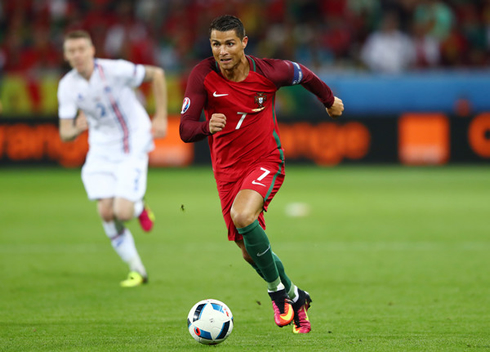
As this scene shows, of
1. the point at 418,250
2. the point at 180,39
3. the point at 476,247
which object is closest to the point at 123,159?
the point at 418,250

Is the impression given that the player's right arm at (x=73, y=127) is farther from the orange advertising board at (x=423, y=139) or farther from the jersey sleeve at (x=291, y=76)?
the orange advertising board at (x=423, y=139)

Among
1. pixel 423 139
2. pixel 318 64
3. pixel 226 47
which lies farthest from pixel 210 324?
pixel 318 64

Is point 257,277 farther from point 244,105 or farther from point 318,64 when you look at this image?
point 318,64

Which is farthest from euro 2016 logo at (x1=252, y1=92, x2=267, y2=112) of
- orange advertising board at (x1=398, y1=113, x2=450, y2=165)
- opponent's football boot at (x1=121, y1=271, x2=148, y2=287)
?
orange advertising board at (x1=398, y1=113, x2=450, y2=165)

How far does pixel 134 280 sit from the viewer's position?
279 inches

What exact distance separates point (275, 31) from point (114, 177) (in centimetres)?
1255

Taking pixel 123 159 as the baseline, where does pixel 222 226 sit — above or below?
below

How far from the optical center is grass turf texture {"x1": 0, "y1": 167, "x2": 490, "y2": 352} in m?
5.06

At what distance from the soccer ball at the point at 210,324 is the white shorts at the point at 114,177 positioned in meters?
2.45

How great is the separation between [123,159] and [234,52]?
258 cm

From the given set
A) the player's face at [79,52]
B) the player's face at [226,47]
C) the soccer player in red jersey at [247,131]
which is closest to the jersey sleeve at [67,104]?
the player's face at [79,52]

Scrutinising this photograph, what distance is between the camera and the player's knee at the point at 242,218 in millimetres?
4973

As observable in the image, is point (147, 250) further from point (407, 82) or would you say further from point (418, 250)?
point (407, 82)

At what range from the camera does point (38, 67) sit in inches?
750
